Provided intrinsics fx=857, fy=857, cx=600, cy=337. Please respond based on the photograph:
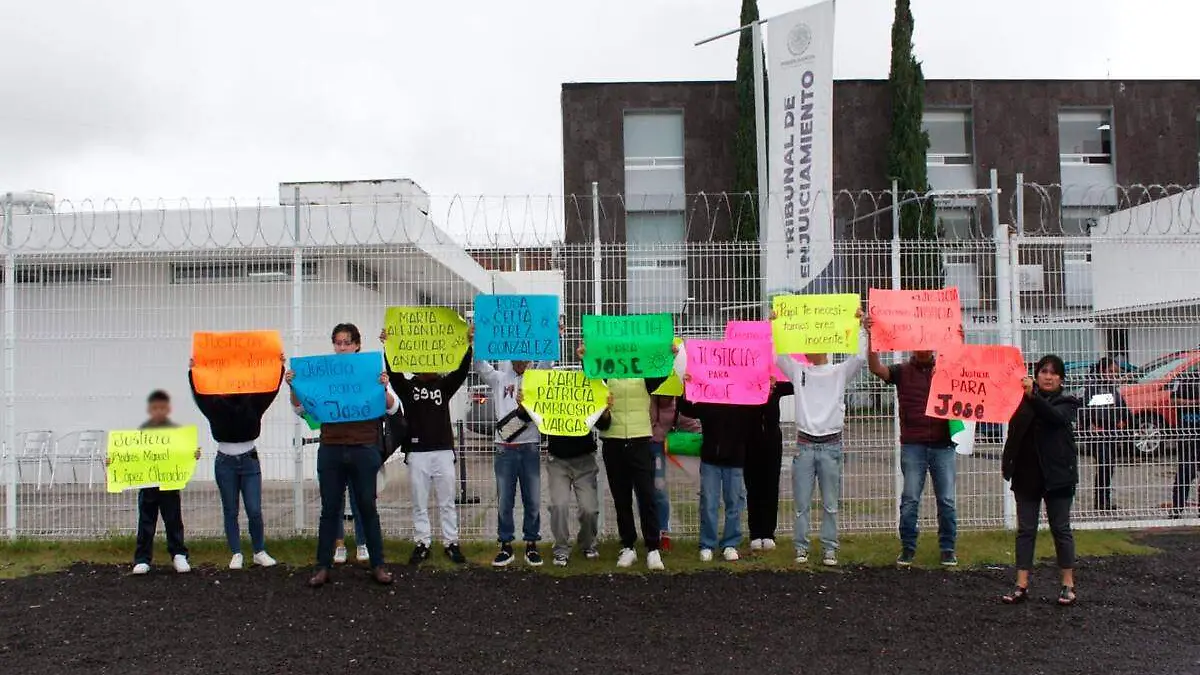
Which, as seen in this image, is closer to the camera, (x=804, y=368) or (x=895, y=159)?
(x=804, y=368)

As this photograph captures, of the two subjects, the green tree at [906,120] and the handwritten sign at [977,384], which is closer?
the handwritten sign at [977,384]

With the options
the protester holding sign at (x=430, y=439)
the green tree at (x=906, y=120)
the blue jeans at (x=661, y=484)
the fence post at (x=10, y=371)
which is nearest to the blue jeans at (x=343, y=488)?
the protester holding sign at (x=430, y=439)

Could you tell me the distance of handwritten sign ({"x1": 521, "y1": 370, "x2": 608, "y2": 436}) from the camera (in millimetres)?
6684

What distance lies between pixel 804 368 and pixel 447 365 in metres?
2.87

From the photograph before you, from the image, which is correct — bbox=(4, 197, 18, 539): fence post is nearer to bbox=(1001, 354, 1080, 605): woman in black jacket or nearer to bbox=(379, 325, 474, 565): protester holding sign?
bbox=(379, 325, 474, 565): protester holding sign

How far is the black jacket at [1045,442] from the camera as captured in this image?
5715 mm

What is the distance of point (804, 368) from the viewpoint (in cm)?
687

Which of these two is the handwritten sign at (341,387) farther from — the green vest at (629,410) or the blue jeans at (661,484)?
the blue jeans at (661,484)

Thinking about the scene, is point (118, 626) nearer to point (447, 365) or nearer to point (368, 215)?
point (447, 365)

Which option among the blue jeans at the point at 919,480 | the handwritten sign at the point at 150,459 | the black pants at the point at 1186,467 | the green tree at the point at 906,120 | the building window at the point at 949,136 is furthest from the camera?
the building window at the point at 949,136

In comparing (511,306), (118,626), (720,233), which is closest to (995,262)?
(511,306)

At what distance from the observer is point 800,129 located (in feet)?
32.6

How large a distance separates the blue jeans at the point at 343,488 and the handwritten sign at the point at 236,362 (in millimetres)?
863

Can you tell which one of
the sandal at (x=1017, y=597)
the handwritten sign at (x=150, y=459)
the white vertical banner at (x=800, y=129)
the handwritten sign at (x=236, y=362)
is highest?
the white vertical banner at (x=800, y=129)
